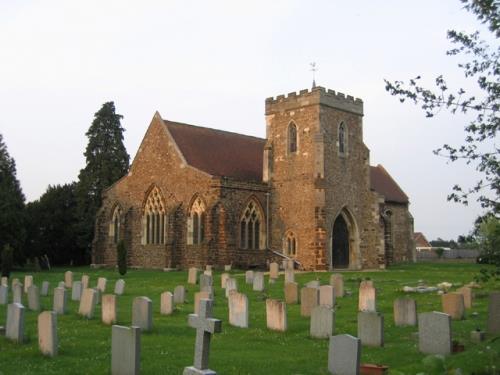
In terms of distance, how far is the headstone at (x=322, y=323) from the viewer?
11.6m

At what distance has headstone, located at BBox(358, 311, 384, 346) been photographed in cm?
1073

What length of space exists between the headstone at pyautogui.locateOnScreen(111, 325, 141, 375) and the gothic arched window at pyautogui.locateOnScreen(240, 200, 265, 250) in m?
24.8

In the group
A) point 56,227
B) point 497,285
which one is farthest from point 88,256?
point 497,285

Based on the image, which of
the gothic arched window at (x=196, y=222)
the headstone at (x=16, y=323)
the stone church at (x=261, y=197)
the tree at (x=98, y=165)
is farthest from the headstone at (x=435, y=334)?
the tree at (x=98, y=165)

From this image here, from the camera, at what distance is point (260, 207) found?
34.5 meters

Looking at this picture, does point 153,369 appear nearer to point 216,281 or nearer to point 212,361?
point 212,361

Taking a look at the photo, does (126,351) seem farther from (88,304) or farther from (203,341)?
(88,304)

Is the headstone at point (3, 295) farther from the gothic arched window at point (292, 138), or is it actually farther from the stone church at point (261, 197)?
the gothic arched window at point (292, 138)

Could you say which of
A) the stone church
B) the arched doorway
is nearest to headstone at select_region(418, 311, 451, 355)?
the stone church

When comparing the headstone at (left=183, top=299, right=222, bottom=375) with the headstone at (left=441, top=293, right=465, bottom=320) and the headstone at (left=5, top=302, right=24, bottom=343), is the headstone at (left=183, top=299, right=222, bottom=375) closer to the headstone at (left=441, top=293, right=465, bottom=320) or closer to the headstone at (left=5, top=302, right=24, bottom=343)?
the headstone at (left=5, top=302, right=24, bottom=343)

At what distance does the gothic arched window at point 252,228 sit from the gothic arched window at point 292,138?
3.60 metres

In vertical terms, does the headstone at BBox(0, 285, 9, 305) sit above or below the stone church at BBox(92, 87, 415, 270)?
below

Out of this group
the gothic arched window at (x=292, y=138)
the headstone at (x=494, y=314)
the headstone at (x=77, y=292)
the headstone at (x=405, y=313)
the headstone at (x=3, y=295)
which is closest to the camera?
the headstone at (x=494, y=314)

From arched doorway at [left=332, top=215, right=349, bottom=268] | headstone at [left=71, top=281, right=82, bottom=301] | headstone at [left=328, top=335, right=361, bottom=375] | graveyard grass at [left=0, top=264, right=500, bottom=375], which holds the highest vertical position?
arched doorway at [left=332, top=215, right=349, bottom=268]
